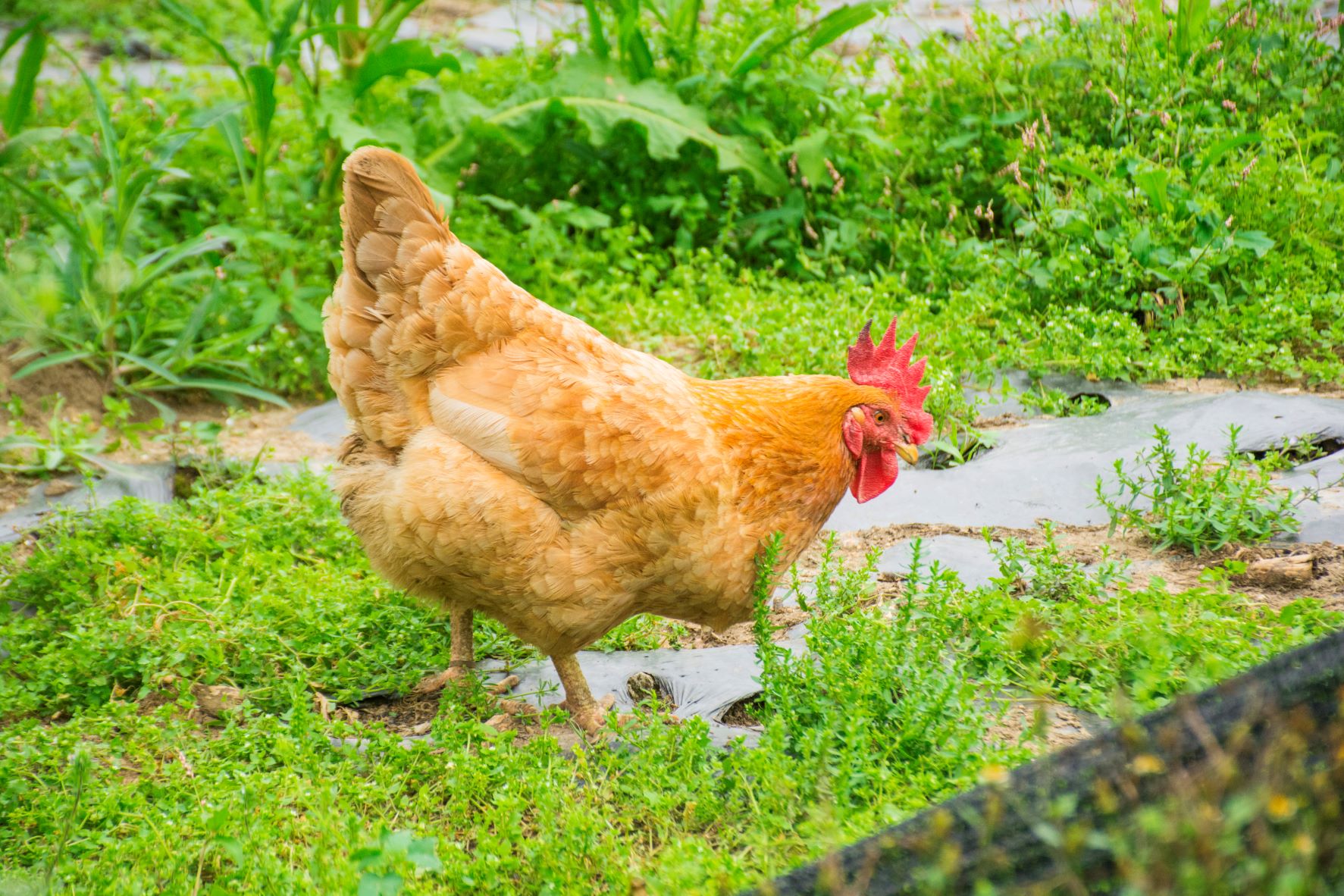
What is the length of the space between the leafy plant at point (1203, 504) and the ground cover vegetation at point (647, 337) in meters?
0.02

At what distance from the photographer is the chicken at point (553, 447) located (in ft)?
9.58

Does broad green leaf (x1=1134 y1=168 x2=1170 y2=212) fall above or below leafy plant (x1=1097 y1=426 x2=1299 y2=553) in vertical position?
above

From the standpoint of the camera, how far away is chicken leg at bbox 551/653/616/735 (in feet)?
10.3

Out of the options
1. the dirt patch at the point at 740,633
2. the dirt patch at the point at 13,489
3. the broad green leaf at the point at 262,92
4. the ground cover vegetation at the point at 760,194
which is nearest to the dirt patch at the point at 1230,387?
the ground cover vegetation at the point at 760,194

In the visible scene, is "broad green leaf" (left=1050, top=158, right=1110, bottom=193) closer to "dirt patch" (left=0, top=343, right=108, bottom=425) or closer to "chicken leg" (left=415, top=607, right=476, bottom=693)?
"chicken leg" (left=415, top=607, right=476, bottom=693)

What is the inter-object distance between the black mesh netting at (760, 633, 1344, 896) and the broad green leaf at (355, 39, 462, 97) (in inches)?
192

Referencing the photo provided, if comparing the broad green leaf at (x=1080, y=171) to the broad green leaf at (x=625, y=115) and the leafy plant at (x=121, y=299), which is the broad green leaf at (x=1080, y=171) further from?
the leafy plant at (x=121, y=299)

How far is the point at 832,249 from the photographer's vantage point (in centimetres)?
602

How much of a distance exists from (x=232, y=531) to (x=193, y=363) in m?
1.58

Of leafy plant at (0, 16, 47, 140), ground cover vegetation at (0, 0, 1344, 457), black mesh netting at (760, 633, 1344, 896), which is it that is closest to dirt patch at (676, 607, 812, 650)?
ground cover vegetation at (0, 0, 1344, 457)

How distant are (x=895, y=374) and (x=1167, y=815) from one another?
2.07 m

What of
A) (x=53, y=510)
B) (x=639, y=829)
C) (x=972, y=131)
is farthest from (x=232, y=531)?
(x=972, y=131)

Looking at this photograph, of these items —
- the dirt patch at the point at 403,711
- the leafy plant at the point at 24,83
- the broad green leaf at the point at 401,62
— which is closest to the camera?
the dirt patch at the point at 403,711

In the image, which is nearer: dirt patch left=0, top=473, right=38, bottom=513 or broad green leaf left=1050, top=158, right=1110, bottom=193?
dirt patch left=0, top=473, right=38, bottom=513
